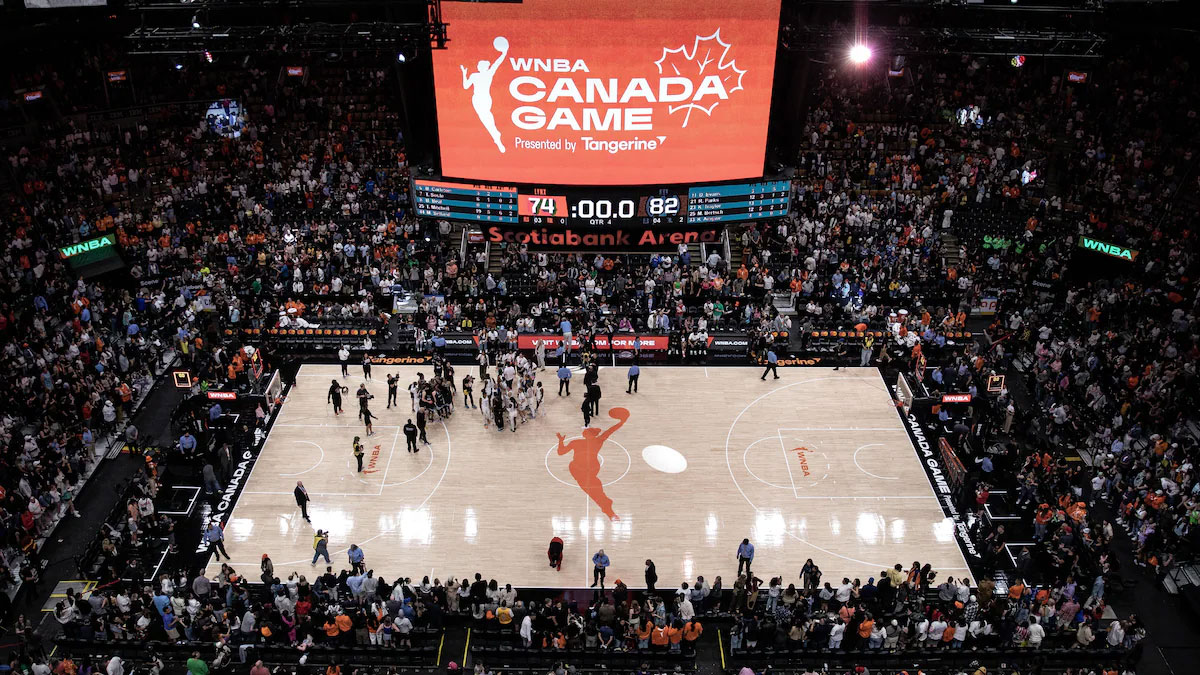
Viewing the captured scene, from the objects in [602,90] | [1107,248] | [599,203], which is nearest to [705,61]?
[602,90]

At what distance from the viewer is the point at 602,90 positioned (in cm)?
2227

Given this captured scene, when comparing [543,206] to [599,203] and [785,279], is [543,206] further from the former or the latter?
[785,279]

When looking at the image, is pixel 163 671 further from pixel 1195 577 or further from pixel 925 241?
pixel 925 241

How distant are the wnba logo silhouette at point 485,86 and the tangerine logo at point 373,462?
34.3ft

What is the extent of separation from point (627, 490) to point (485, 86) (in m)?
11.7

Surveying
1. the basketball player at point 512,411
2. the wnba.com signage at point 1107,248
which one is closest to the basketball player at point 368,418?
the basketball player at point 512,411

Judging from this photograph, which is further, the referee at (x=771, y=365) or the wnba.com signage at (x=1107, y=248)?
the wnba.com signage at (x=1107, y=248)

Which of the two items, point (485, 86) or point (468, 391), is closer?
point (485, 86)

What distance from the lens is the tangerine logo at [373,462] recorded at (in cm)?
2711

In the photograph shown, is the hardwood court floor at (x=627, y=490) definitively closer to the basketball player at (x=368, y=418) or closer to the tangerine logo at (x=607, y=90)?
the basketball player at (x=368, y=418)

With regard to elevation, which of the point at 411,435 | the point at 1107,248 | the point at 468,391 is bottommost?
the point at 411,435

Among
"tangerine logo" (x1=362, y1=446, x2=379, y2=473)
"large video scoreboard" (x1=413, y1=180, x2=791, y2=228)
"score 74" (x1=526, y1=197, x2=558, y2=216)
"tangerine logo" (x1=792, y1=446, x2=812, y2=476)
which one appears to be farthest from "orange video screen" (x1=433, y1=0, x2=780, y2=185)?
"tangerine logo" (x1=362, y1=446, x2=379, y2=473)

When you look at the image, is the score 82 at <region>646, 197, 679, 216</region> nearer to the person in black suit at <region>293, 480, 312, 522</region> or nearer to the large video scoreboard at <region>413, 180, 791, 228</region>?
the large video scoreboard at <region>413, 180, 791, 228</region>

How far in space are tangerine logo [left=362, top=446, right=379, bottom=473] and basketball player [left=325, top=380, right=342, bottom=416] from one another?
2.46 metres
